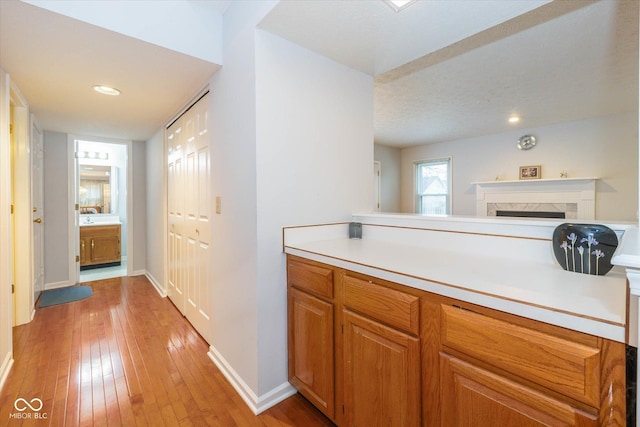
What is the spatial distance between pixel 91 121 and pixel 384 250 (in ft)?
11.5

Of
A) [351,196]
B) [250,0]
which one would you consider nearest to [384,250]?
[351,196]

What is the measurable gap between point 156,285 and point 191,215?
1.72 metres

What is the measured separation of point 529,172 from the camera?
15.3 ft

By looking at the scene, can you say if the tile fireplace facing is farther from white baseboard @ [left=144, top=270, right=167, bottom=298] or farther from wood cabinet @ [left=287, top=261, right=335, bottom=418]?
white baseboard @ [left=144, top=270, right=167, bottom=298]

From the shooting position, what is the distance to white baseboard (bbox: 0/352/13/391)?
1780 mm

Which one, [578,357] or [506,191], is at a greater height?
[506,191]

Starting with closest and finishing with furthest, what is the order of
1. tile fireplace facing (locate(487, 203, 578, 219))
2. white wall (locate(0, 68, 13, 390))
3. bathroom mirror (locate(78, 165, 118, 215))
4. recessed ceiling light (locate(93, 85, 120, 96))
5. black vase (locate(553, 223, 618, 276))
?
black vase (locate(553, 223, 618, 276))
white wall (locate(0, 68, 13, 390))
recessed ceiling light (locate(93, 85, 120, 96))
tile fireplace facing (locate(487, 203, 578, 219))
bathroom mirror (locate(78, 165, 118, 215))

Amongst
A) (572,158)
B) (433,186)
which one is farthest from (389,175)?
(572,158)

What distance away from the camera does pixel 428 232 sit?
1.60 metres

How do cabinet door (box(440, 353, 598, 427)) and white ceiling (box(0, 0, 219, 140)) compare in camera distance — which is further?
white ceiling (box(0, 0, 219, 140))

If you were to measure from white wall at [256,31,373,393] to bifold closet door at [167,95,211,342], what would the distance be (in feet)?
2.59

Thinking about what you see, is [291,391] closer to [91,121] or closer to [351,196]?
[351,196]

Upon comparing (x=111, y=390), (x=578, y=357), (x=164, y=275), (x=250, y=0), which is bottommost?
(x=111, y=390)

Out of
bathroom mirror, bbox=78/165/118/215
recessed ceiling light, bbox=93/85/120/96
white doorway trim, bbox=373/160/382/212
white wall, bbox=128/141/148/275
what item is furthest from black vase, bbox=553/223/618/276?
bathroom mirror, bbox=78/165/118/215
